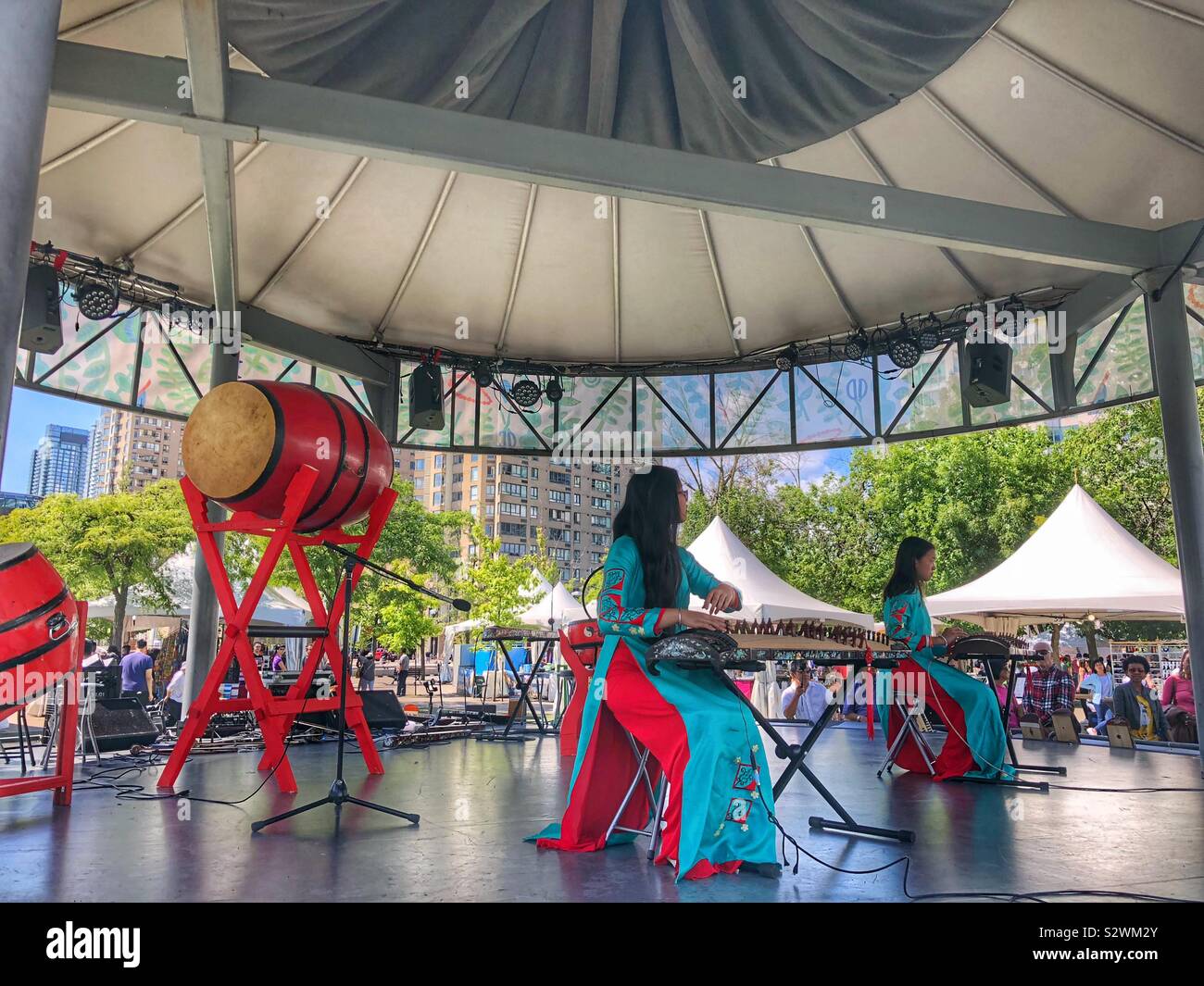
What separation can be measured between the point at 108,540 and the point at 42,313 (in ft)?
76.2

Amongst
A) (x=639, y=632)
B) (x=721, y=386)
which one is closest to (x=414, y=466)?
(x=721, y=386)

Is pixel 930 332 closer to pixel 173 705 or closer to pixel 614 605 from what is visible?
pixel 614 605

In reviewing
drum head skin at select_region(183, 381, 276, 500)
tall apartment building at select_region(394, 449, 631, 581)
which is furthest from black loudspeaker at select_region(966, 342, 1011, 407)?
tall apartment building at select_region(394, 449, 631, 581)

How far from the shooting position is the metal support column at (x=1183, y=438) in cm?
689

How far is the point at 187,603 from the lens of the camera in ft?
113

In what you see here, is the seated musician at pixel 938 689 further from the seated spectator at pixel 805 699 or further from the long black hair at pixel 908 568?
the seated spectator at pixel 805 699

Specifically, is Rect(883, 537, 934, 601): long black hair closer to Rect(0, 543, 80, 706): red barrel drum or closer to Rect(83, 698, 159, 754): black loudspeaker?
Rect(0, 543, 80, 706): red barrel drum

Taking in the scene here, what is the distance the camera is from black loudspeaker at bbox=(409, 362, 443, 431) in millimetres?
11273

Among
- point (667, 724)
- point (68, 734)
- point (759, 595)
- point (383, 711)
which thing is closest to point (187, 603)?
point (759, 595)

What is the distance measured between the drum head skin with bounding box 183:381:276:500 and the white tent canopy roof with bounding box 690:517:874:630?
10225 mm

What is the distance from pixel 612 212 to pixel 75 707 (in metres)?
7.09

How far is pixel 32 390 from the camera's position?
9.76m
